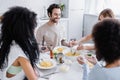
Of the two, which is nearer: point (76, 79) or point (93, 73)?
point (93, 73)

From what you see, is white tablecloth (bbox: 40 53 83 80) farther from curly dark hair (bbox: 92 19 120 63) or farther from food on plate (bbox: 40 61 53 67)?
curly dark hair (bbox: 92 19 120 63)

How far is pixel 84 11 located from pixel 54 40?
6.69ft

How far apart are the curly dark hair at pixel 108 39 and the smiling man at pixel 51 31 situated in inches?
53.3

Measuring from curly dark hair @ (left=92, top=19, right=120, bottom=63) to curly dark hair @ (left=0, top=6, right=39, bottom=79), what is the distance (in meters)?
0.47

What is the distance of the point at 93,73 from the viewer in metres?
1.21

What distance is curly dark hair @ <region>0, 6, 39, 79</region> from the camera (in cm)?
127

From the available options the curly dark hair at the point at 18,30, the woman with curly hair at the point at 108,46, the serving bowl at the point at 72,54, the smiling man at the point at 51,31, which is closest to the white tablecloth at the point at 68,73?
the serving bowl at the point at 72,54

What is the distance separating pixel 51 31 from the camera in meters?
2.46

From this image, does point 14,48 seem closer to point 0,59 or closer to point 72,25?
point 0,59

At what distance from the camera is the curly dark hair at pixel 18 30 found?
1.27 meters

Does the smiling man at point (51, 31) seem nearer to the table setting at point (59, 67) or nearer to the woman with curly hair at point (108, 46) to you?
the table setting at point (59, 67)

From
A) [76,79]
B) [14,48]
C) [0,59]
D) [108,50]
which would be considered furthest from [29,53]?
[108,50]

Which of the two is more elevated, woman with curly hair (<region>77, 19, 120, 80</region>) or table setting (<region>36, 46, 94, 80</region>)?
woman with curly hair (<region>77, 19, 120, 80</region>)

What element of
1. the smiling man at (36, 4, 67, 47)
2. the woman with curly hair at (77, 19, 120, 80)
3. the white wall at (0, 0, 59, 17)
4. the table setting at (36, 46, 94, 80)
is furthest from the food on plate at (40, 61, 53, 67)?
the white wall at (0, 0, 59, 17)
